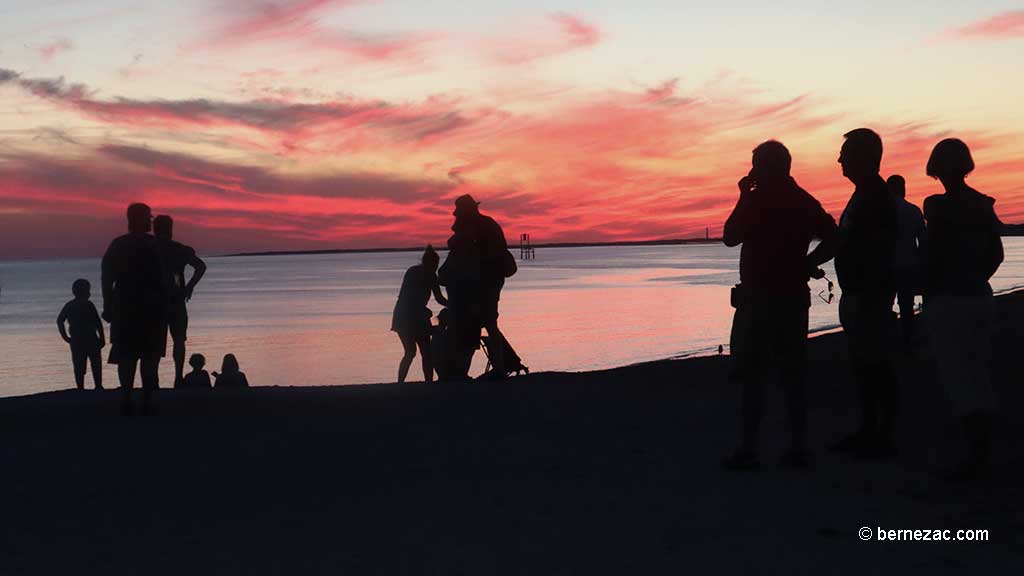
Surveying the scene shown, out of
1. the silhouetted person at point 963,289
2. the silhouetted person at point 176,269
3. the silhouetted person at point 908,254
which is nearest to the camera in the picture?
the silhouetted person at point 963,289

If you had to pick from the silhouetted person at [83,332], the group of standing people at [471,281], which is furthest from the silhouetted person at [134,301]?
the silhouetted person at [83,332]

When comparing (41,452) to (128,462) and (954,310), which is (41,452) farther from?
(954,310)

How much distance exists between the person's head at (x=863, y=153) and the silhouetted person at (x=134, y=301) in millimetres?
6019

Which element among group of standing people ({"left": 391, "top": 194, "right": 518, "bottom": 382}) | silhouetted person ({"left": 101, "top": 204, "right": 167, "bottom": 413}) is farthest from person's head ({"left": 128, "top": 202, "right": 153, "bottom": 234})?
group of standing people ({"left": 391, "top": 194, "right": 518, "bottom": 382})

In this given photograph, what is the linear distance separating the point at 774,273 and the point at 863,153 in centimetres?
101

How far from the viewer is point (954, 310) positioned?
5.57m

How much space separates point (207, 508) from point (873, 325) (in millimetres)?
4054

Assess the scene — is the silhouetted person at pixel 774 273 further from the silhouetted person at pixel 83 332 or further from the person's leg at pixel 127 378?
the silhouetted person at pixel 83 332

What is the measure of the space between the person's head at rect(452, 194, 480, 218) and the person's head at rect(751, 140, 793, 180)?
5.03 meters

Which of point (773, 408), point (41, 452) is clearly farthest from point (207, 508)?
point (773, 408)

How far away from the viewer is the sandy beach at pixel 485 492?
4.42 metres

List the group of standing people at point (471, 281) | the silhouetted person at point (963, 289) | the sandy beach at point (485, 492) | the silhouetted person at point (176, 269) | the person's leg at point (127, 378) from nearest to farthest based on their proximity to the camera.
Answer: the sandy beach at point (485, 492) → the silhouetted person at point (963, 289) → the person's leg at point (127, 378) → the silhouetted person at point (176, 269) → the group of standing people at point (471, 281)

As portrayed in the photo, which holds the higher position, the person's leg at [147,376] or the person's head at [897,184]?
the person's head at [897,184]

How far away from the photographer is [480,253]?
35.3 feet
